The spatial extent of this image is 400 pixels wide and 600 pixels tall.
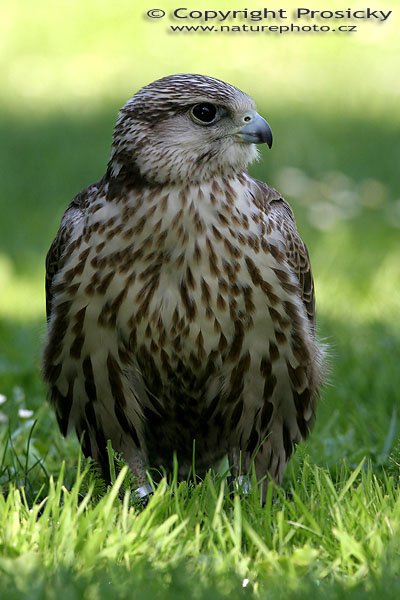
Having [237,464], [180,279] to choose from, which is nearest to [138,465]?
[237,464]

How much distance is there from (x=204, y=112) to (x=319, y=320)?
2835 mm

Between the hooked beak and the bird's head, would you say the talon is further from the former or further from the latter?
the hooked beak

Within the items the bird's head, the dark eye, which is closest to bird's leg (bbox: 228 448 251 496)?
the bird's head

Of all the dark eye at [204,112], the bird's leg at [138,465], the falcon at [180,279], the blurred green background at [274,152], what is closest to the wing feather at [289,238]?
the falcon at [180,279]

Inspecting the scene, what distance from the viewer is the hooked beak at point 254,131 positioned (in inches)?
170

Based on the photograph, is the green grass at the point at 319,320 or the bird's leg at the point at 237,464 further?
the bird's leg at the point at 237,464

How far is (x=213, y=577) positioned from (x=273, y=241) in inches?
57.6

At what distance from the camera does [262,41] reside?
15273 millimetres

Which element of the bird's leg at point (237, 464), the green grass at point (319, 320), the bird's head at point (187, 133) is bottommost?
the bird's leg at point (237, 464)

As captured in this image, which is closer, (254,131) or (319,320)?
(254,131)

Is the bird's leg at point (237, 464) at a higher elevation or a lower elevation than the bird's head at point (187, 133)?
lower

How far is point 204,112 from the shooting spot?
434cm

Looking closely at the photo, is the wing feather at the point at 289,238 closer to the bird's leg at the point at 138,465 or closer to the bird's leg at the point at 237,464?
the bird's leg at the point at 237,464

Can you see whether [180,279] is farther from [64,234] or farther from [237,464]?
[237,464]
